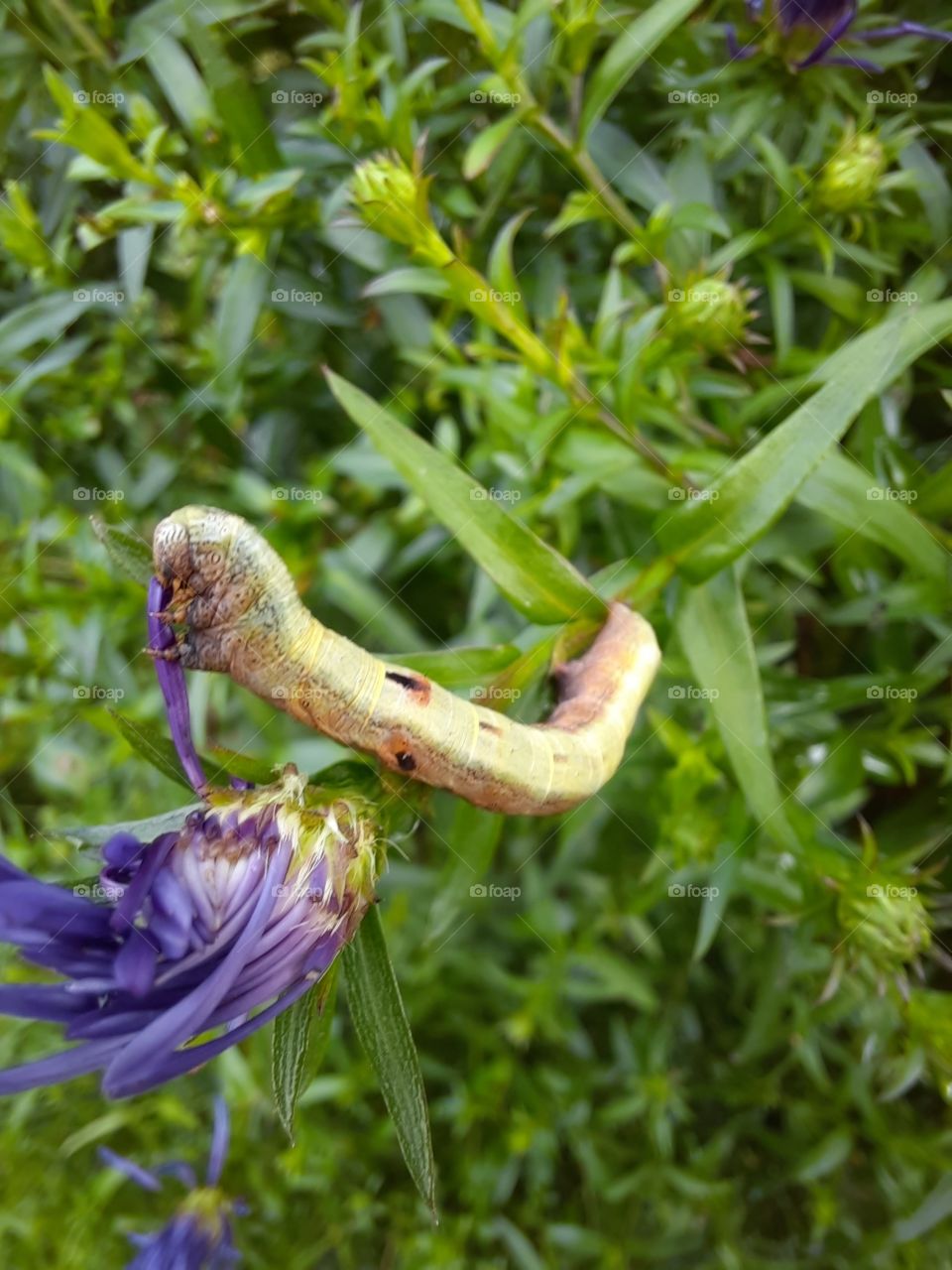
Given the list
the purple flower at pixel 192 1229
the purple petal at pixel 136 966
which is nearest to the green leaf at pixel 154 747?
the purple petal at pixel 136 966

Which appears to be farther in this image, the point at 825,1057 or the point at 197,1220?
the point at 825,1057

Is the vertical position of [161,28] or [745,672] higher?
[161,28]

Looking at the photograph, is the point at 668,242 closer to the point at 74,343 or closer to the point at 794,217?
the point at 794,217

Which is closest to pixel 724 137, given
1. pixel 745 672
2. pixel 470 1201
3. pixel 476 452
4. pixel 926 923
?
pixel 476 452

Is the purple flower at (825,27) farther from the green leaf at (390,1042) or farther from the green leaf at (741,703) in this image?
the green leaf at (390,1042)

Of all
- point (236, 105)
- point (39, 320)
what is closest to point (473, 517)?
point (236, 105)

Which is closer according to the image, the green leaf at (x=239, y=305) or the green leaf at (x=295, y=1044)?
the green leaf at (x=295, y=1044)

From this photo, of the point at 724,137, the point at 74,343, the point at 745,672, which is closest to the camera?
the point at 745,672
